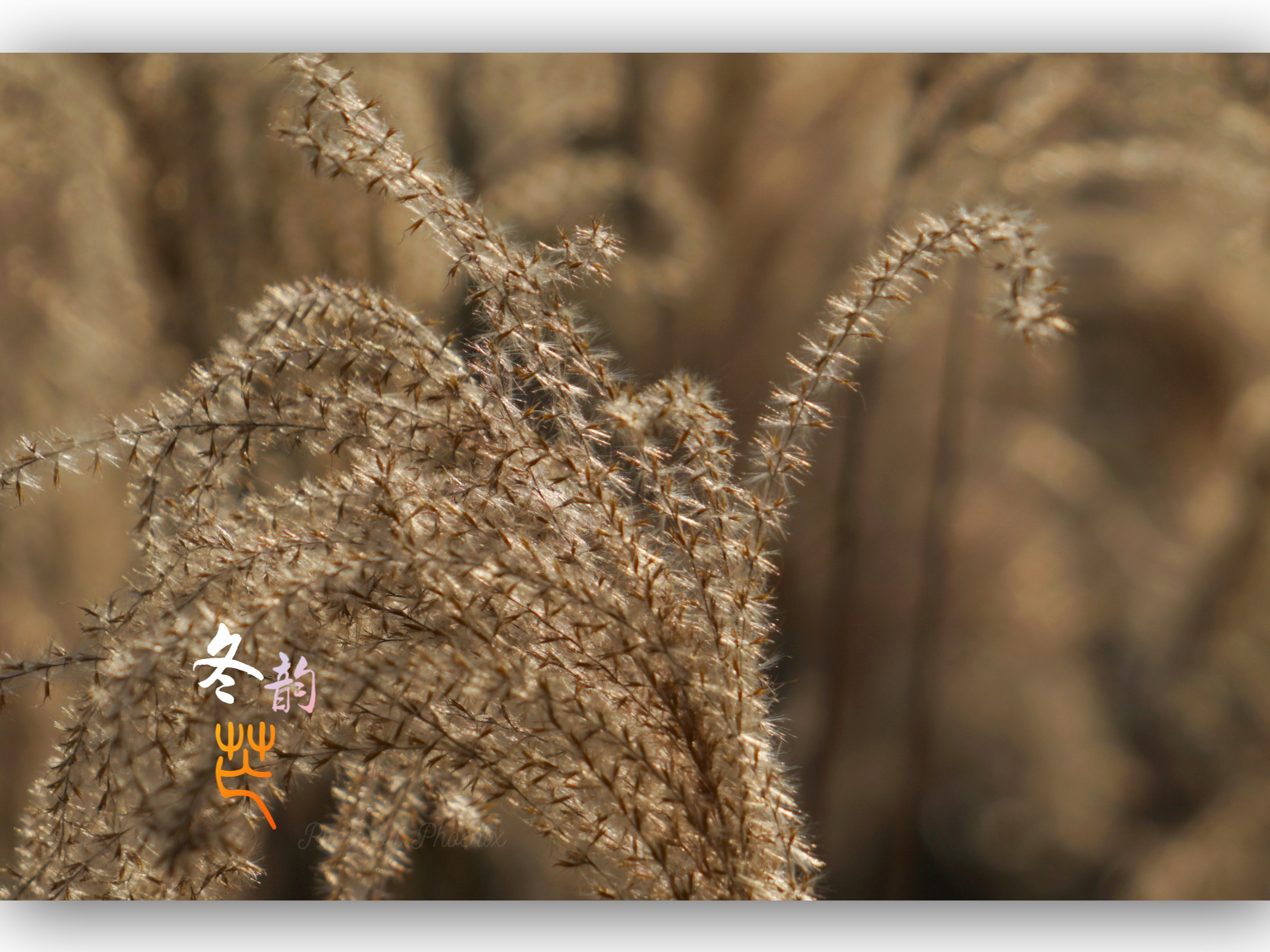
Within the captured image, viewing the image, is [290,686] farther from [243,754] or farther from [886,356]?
[886,356]

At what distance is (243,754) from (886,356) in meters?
0.91

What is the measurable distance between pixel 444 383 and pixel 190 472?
0.20 metres

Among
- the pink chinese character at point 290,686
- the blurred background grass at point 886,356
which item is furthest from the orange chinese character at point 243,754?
the blurred background grass at point 886,356

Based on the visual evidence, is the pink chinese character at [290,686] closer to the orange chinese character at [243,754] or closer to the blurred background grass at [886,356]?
the orange chinese character at [243,754]

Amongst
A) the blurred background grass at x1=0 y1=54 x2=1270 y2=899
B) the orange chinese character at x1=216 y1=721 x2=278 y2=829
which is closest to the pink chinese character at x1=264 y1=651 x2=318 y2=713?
the orange chinese character at x1=216 y1=721 x2=278 y2=829

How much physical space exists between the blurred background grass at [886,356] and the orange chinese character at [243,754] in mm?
480

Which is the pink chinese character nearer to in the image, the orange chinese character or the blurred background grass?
the orange chinese character

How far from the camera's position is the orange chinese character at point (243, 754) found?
45 centimetres

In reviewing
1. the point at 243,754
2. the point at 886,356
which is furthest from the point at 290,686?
the point at 886,356

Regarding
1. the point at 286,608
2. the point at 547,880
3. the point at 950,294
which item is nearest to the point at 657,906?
the point at 547,880

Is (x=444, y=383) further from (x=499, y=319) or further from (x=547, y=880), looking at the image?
(x=547, y=880)

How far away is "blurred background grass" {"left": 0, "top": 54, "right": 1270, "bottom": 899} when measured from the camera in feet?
3.11

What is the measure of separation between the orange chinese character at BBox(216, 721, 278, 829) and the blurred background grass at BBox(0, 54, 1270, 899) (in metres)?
0.48

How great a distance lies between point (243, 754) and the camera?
539 mm
